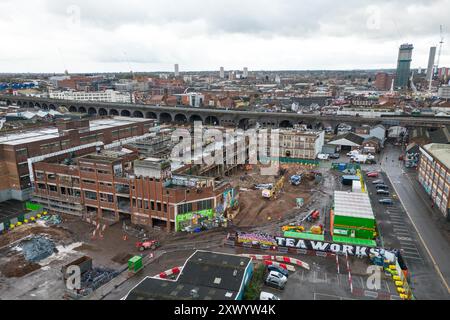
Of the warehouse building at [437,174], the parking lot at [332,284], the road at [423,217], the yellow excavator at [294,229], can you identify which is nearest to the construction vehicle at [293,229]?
the yellow excavator at [294,229]

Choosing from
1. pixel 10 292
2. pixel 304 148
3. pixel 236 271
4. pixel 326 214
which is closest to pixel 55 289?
pixel 10 292

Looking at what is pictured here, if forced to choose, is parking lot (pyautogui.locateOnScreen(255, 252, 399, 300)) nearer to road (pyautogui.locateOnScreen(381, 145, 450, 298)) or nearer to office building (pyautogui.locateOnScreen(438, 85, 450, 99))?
road (pyautogui.locateOnScreen(381, 145, 450, 298))

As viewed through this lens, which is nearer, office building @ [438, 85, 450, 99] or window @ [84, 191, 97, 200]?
window @ [84, 191, 97, 200]

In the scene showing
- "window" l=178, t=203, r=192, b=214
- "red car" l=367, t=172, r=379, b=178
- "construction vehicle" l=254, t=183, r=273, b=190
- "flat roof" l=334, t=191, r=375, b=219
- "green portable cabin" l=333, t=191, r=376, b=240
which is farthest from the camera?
"red car" l=367, t=172, r=379, b=178

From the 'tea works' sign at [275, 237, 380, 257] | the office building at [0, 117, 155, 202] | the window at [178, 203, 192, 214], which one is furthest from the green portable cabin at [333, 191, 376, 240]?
the office building at [0, 117, 155, 202]

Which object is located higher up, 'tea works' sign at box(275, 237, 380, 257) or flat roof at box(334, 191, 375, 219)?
flat roof at box(334, 191, 375, 219)

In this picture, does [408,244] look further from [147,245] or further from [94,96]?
[94,96]

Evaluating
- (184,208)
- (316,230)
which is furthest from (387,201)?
(184,208)
